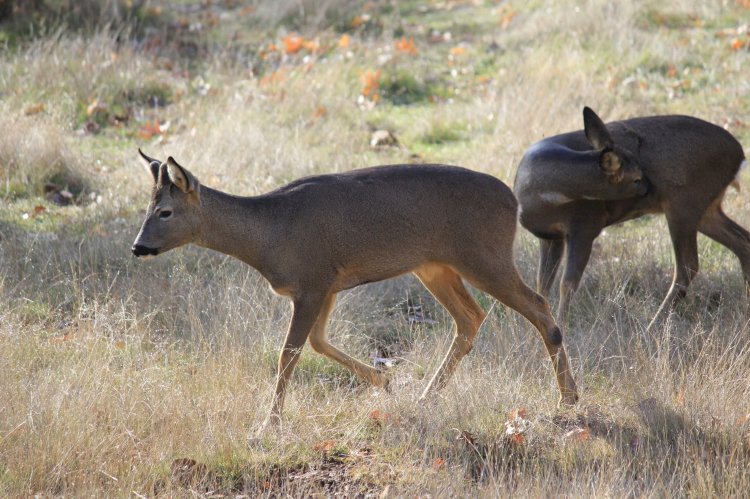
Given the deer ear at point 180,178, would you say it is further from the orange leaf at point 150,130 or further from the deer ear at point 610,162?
the orange leaf at point 150,130

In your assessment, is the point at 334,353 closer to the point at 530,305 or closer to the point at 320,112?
the point at 530,305

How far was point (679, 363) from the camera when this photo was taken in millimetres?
6406

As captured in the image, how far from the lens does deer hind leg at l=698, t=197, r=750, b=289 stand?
794 centimetres

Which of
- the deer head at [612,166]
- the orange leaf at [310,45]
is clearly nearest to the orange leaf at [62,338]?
the deer head at [612,166]

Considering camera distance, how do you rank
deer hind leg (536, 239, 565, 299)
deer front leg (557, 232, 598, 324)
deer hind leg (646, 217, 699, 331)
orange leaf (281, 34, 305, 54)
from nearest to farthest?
deer front leg (557, 232, 598, 324) < deer hind leg (646, 217, 699, 331) < deer hind leg (536, 239, 565, 299) < orange leaf (281, 34, 305, 54)

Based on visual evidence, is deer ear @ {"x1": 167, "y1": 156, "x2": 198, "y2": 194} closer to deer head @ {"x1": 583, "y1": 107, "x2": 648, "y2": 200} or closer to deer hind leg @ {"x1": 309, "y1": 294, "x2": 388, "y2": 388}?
deer hind leg @ {"x1": 309, "y1": 294, "x2": 388, "y2": 388}

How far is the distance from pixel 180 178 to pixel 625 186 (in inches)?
126

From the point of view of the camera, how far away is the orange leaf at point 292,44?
1447 cm

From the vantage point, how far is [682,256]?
761cm

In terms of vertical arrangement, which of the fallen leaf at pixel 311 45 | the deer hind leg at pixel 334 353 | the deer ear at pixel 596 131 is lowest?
the fallen leaf at pixel 311 45

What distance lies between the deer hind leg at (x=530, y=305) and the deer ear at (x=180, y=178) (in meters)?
1.68

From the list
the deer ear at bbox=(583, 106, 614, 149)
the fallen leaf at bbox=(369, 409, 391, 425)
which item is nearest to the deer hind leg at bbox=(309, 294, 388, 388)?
the fallen leaf at bbox=(369, 409, 391, 425)

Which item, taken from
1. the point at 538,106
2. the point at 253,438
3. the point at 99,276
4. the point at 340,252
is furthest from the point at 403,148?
the point at 253,438

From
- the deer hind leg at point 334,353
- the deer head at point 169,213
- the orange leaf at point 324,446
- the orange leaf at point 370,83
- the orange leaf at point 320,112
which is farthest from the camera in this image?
the orange leaf at point 370,83
